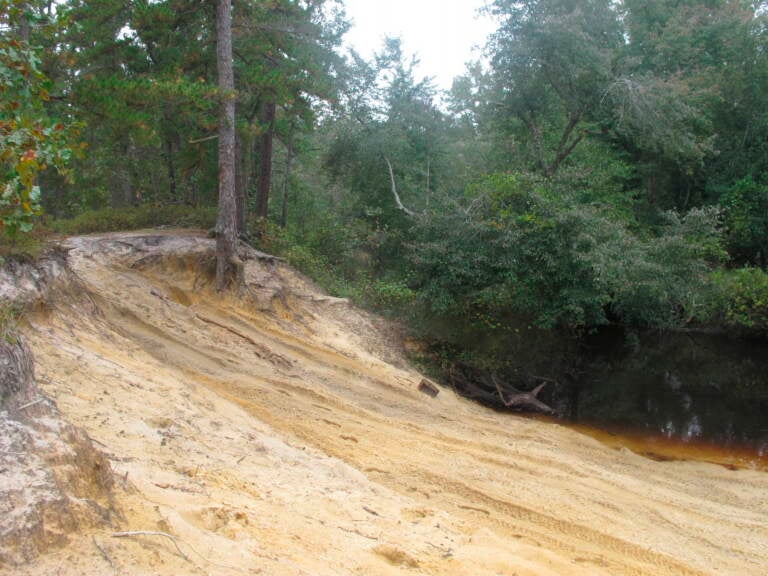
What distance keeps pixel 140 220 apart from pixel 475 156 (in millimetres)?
13505

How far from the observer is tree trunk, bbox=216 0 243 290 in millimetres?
13523

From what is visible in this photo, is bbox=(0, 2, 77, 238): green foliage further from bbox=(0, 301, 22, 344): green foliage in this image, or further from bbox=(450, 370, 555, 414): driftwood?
bbox=(450, 370, 555, 414): driftwood

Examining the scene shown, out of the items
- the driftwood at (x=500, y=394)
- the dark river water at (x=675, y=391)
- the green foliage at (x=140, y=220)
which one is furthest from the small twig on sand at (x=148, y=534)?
the green foliage at (x=140, y=220)

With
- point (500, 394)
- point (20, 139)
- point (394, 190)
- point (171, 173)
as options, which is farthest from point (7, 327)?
point (394, 190)

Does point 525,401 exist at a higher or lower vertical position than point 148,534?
lower

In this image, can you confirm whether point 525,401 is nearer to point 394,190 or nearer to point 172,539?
point 394,190

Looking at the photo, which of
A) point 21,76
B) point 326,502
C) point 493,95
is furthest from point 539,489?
point 493,95

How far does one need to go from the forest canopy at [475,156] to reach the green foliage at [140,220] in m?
0.08

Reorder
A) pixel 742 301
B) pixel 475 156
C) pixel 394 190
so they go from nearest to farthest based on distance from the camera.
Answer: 1. pixel 742 301
2. pixel 394 190
3. pixel 475 156

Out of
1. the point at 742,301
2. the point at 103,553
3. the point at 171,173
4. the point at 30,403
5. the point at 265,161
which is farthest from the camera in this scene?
the point at 171,173

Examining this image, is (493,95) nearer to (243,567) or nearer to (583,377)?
(583,377)

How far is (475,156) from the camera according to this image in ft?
85.7

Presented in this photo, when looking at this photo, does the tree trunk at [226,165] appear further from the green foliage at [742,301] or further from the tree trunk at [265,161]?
the green foliage at [742,301]

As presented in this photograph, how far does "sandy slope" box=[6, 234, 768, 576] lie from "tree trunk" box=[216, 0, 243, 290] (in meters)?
0.59
